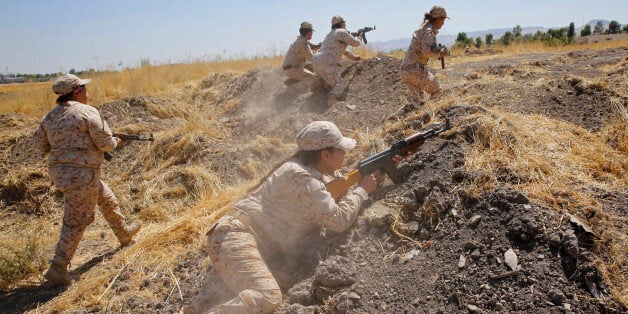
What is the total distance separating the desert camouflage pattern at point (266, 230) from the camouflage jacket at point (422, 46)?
11.1 feet

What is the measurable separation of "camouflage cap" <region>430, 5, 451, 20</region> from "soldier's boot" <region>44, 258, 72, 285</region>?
17.9 ft

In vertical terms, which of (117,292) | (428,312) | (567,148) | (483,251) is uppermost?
(567,148)

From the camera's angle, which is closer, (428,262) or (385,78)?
(428,262)

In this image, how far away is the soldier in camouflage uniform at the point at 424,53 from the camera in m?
5.73

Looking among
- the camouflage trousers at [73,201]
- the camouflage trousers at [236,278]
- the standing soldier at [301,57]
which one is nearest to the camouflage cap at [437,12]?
the standing soldier at [301,57]

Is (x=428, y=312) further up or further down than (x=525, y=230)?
further down

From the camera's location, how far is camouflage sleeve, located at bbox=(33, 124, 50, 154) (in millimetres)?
3998

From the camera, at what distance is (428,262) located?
2764 millimetres

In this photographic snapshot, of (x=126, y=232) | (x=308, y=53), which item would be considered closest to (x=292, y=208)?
(x=126, y=232)

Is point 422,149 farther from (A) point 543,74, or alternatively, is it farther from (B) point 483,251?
(A) point 543,74

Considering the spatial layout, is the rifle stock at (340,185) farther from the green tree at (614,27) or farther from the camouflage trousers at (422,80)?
the green tree at (614,27)

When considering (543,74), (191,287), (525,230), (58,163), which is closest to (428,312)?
(525,230)

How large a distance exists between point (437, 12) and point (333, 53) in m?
2.70

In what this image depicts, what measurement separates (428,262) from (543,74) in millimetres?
6512
